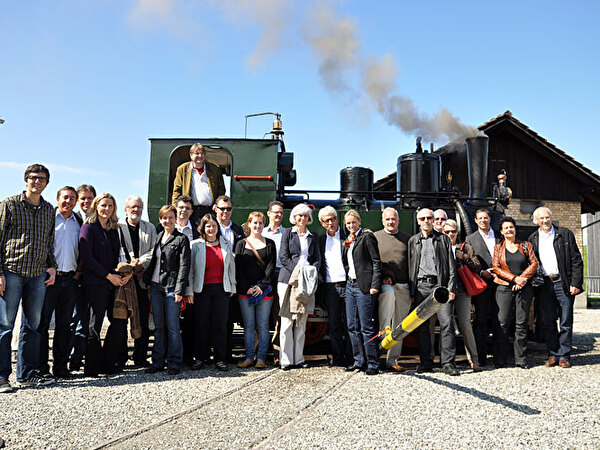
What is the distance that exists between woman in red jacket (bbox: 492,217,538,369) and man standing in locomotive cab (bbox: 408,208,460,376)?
27.3 inches

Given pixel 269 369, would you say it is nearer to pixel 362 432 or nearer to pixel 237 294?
pixel 237 294

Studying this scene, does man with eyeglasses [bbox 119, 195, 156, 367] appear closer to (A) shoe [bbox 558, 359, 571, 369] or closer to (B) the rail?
(A) shoe [bbox 558, 359, 571, 369]

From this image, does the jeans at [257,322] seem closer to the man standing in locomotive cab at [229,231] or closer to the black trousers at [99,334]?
the man standing in locomotive cab at [229,231]

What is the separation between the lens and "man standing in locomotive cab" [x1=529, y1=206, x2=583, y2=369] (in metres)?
5.51

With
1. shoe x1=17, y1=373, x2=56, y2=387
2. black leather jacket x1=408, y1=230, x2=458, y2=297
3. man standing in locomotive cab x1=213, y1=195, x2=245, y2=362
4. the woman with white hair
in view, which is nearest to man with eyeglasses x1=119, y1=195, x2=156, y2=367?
man standing in locomotive cab x1=213, y1=195, x2=245, y2=362

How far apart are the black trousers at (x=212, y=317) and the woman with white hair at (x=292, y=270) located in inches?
25.7

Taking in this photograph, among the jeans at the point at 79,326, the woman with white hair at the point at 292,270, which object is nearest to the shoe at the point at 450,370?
the woman with white hair at the point at 292,270

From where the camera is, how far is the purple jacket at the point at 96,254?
4.83m

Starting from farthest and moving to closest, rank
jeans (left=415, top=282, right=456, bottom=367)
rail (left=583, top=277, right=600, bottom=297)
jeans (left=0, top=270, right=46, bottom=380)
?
rail (left=583, top=277, right=600, bottom=297)
jeans (left=415, top=282, right=456, bottom=367)
jeans (left=0, top=270, right=46, bottom=380)

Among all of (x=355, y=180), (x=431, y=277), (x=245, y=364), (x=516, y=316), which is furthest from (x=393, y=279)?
(x=355, y=180)

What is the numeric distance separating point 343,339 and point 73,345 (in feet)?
10.1

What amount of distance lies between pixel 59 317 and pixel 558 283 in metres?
5.64

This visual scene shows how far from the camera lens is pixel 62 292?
4812 mm

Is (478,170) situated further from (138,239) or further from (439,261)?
(138,239)
